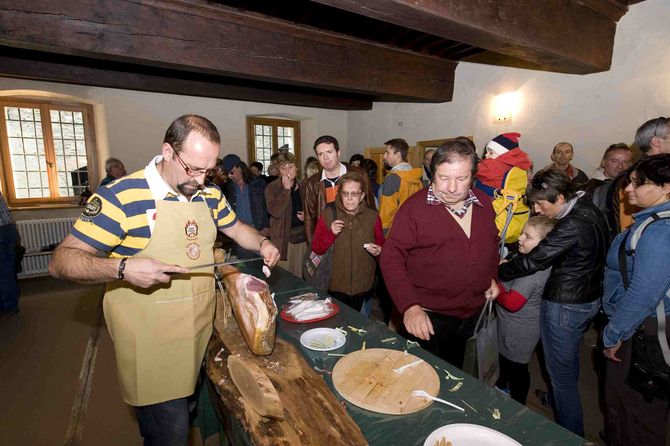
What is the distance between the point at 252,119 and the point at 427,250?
315 inches

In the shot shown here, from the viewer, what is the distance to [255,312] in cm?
159

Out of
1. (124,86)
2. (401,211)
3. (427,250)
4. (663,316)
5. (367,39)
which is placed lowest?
(663,316)

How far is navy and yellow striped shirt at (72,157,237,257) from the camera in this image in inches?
57.9

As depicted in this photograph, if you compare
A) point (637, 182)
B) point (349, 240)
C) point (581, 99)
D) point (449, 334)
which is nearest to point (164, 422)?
Answer: point (449, 334)

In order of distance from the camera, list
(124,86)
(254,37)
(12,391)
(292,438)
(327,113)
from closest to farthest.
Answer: (292,438) < (12,391) < (254,37) < (124,86) < (327,113)

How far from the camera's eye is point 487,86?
6434 millimetres

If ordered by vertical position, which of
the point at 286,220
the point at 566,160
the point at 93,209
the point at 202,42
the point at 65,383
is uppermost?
the point at 202,42

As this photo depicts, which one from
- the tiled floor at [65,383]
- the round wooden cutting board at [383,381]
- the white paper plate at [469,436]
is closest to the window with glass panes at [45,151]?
the tiled floor at [65,383]

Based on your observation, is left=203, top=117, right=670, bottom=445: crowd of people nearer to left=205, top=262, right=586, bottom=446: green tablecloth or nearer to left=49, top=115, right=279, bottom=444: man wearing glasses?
left=205, top=262, right=586, bottom=446: green tablecloth

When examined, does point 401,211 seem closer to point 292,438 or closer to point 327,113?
point 292,438

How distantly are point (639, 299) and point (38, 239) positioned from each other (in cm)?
834

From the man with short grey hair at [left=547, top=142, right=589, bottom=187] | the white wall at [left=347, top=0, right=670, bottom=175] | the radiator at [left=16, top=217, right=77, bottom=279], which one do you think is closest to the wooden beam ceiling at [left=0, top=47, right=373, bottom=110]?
the radiator at [left=16, top=217, right=77, bottom=279]

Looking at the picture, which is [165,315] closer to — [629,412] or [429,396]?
[429,396]

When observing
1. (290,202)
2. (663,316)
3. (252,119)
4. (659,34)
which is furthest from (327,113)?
(663,316)
